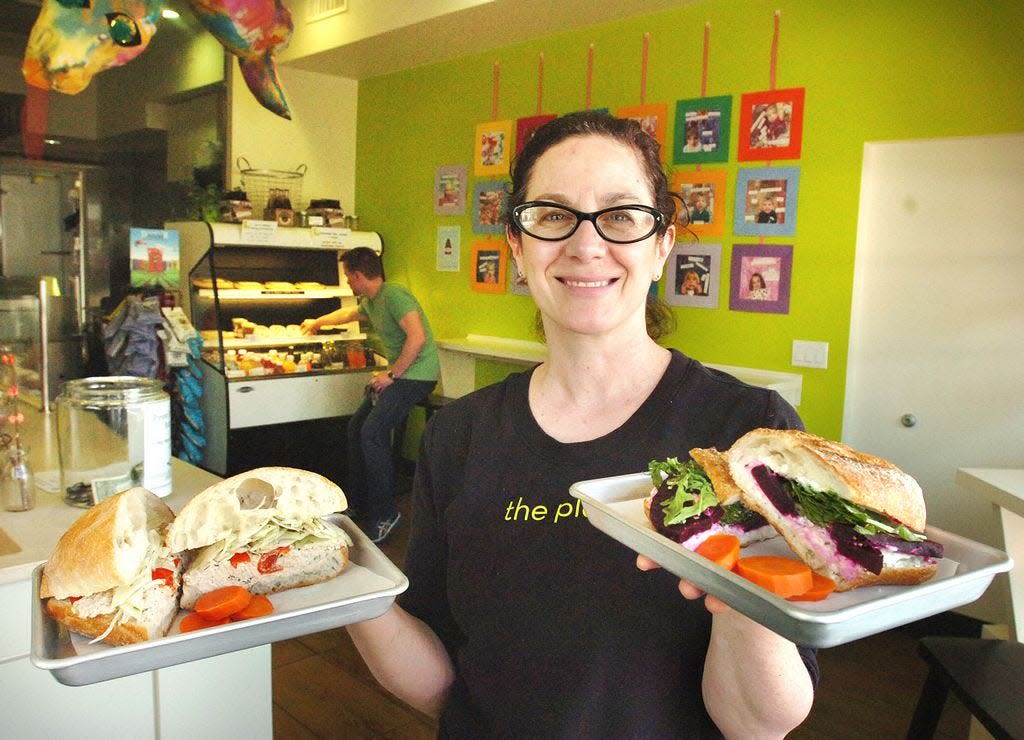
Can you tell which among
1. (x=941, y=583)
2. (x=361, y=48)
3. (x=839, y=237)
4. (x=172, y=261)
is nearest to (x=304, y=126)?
(x=361, y=48)

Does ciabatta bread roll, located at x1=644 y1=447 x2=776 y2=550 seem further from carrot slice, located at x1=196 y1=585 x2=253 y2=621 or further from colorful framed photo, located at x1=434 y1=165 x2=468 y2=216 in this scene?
colorful framed photo, located at x1=434 y1=165 x2=468 y2=216

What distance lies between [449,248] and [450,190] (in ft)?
1.37

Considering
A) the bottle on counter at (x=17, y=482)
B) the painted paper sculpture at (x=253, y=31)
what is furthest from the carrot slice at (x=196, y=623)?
the painted paper sculpture at (x=253, y=31)

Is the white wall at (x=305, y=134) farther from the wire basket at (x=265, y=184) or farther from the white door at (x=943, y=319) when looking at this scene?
the white door at (x=943, y=319)

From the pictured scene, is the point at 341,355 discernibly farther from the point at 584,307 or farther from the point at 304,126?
the point at 584,307

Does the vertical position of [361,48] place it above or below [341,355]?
above

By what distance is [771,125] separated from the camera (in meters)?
4.17

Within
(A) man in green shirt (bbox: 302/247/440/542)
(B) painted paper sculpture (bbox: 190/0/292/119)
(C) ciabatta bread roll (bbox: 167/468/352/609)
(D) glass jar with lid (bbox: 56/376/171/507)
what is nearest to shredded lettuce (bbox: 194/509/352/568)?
(C) ciabatta bread roll (bbox: 167/468/352/609)

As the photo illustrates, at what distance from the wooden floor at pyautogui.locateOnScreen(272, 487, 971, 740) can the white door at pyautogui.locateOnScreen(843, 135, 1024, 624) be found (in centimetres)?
56

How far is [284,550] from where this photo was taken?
3.90 feet

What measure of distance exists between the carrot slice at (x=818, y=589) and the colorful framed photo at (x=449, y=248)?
206 inches

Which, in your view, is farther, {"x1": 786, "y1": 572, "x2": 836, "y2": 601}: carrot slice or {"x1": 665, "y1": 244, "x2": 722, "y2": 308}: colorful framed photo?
{"x1": 665, "y1": 244, "x2": 722, "y2": 308}: colorful framed photo

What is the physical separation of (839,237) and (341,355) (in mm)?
3482

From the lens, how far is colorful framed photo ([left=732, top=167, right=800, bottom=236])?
4125 mm
